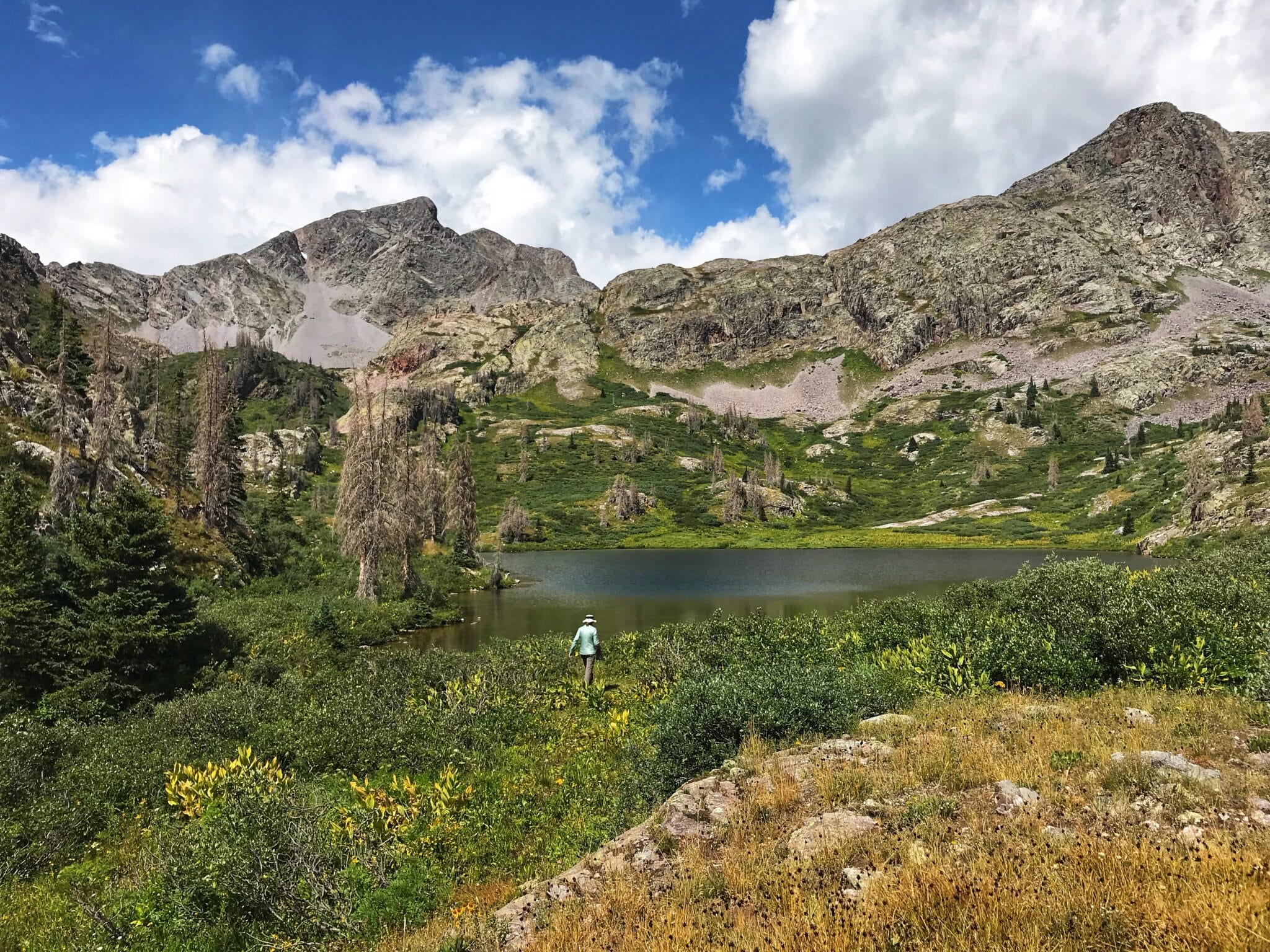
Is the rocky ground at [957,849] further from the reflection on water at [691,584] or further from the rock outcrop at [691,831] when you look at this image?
the reflection on water at [691,584]

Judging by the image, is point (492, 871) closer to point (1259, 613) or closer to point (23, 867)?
point (23, 867)

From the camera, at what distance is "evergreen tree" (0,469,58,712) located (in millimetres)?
19922

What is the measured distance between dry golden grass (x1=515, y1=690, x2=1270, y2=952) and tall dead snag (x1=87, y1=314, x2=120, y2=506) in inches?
1735

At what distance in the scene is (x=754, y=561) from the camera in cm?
9731

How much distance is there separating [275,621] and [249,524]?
32.3 m

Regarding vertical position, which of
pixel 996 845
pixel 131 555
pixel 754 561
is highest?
pixel 131 555

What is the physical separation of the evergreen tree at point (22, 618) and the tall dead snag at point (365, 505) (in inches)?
905

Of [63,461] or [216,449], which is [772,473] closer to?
[216,449]

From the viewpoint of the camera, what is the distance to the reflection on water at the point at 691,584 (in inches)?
1807

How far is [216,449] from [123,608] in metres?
35.9

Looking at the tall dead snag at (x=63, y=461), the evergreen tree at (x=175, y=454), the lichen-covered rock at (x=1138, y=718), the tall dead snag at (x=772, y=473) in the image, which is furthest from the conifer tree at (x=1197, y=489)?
the tall dead snag at (x=63, y=461)

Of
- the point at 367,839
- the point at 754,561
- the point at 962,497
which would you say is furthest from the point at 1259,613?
the point at 962,497

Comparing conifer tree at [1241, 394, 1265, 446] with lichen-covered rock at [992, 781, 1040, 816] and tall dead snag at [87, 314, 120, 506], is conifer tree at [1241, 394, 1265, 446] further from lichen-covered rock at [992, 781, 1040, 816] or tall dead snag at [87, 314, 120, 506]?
tall dead snag at [87, 314, 120, 506]

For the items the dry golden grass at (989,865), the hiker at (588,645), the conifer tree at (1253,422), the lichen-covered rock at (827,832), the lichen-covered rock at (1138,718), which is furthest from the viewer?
the conifer tree at (1253,422)
